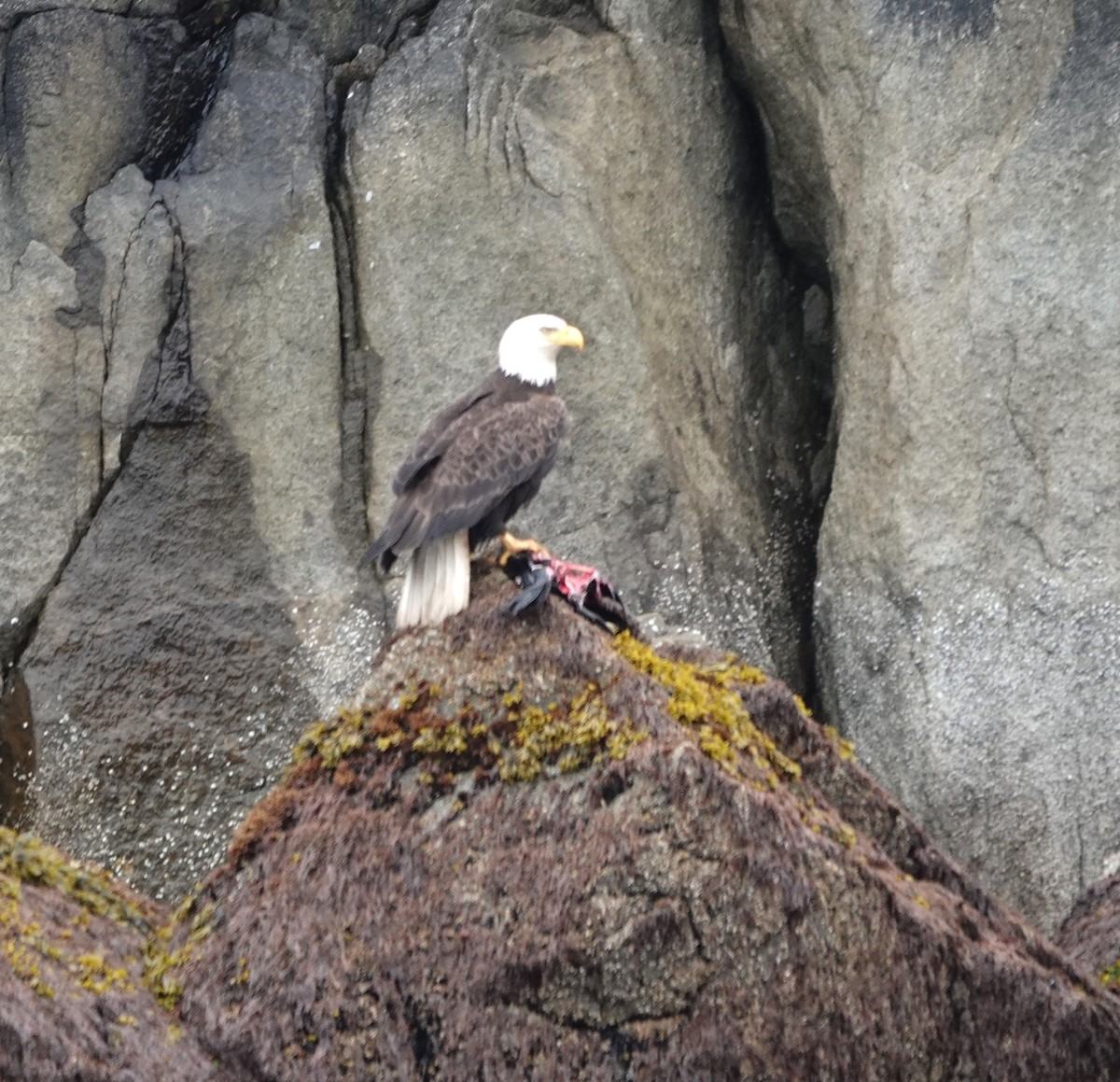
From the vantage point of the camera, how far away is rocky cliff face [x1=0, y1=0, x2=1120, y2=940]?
27.0ft

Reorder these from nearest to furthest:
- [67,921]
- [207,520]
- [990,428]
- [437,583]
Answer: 1. [67,921]
2. [437,583]
3. [990,428]
4. [207,520]

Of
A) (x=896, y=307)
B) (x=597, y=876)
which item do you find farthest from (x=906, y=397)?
(x=597, y=876)

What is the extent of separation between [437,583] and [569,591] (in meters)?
0.46

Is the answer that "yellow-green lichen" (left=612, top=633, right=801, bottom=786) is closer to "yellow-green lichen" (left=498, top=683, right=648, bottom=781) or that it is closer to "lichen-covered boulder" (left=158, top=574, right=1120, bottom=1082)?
"lichen-covered boulder" (left=158, top=574, right=1120, bottom=1082)

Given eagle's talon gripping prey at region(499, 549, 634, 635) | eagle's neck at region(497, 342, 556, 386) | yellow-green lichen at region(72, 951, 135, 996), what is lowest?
yellow-green lichen at region(72, 951, 135, 996)

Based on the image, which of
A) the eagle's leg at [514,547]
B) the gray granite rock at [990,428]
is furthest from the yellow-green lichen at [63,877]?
the gray granite rock at [990,428]

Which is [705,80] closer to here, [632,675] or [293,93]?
[293,93]

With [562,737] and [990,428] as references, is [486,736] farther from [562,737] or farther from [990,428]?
[990,428]

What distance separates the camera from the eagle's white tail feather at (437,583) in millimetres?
5996

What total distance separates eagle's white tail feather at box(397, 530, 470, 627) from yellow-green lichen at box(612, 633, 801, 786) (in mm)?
564

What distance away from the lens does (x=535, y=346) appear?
23.7 ft

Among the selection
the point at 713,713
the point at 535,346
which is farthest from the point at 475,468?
the point at 713,713

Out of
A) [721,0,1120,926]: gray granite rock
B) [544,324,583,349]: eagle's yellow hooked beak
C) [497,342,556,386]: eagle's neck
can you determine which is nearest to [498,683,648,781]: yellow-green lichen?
[497,342,556,386]: eagle's neck

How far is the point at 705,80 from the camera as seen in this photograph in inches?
360
